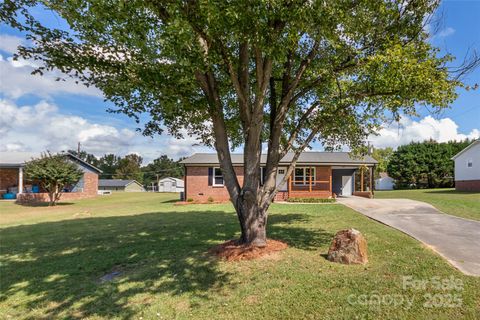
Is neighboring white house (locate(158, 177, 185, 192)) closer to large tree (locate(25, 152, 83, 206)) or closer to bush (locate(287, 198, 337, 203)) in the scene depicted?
large tree (locate(25, 152, 83, 206))

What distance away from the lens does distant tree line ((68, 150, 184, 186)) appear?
8275 centimetres

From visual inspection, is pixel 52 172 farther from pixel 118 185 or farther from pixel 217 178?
pixel 118 185

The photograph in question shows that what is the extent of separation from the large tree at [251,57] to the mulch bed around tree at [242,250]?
250 millimetres

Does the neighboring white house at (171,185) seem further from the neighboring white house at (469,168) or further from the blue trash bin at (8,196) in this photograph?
the neighboring white house at (469,168)

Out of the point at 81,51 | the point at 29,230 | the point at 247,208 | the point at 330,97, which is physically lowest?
the point at 29,230

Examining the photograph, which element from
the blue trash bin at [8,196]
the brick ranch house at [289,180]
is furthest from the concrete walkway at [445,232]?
the blue trash bin at [8,196]

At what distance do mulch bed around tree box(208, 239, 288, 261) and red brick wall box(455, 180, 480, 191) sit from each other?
1100 inches

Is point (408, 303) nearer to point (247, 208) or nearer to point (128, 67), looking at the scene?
point (247, 208)

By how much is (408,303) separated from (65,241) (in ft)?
30.6

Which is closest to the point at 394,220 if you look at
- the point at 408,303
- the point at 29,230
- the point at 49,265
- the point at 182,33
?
the point at 408,303

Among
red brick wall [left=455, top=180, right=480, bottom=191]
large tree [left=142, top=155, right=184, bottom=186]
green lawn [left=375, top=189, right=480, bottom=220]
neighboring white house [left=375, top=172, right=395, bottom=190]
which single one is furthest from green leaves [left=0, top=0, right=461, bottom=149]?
large tree [left=142, top=155, right=184, bottom=186]

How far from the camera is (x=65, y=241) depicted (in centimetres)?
928

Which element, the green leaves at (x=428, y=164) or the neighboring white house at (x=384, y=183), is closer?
the green leaves at (x=428, y=164)

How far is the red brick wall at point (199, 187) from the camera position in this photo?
73.3 feet
